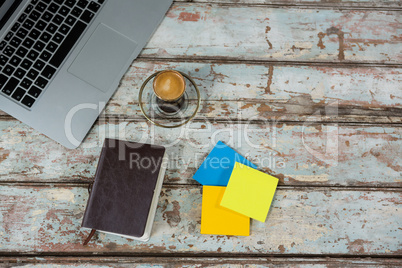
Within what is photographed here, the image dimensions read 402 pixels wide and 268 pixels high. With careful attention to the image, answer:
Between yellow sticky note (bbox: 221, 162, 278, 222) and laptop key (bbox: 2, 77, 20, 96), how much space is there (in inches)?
26.1

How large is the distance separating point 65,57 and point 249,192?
0.65m

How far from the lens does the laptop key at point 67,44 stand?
2.96 feet

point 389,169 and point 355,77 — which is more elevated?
point 355,77

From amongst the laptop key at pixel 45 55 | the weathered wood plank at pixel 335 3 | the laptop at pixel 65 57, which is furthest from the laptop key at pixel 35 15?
the weathered wood plank at pixel 335 3

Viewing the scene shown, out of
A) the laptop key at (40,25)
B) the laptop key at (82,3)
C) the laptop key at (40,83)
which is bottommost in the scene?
the laptop key at (40,83)

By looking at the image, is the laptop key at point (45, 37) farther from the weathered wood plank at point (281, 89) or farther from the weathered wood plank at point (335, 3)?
the weathered wood plank at point (335, 3)

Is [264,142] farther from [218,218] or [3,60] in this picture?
[3,60]

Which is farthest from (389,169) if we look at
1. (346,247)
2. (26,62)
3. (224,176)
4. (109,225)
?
(26,62)

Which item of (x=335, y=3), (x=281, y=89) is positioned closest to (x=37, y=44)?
(x=281, y=89)

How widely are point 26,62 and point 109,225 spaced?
51 centimetres

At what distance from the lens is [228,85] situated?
37.9 inches

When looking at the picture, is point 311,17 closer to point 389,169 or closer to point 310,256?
point 389,169

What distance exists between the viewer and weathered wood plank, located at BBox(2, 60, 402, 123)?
37.6 inches

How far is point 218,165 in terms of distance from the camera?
3.05 feet
